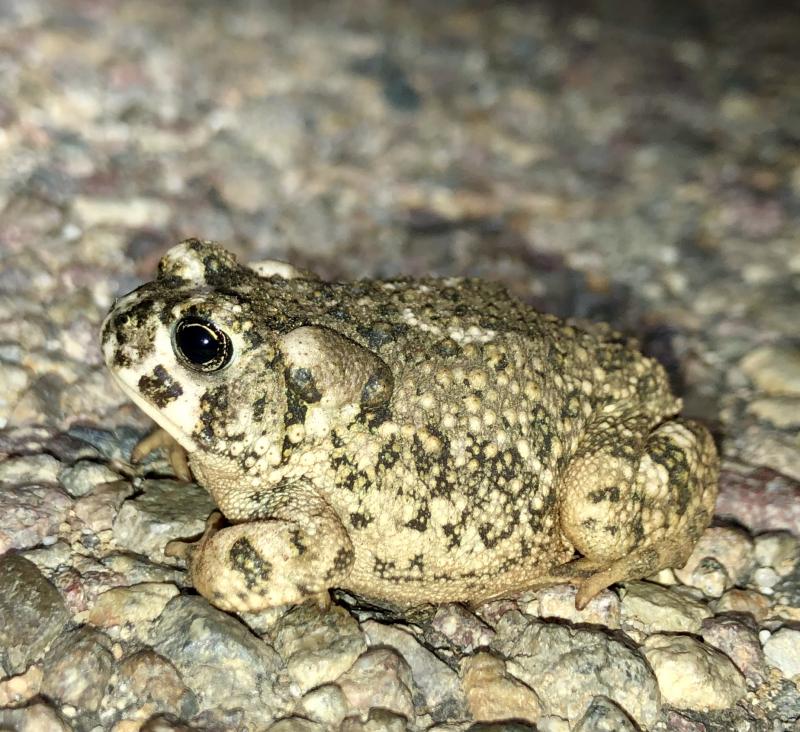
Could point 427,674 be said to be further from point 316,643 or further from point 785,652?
point 785,652

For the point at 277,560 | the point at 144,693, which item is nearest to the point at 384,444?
the point at 277,560

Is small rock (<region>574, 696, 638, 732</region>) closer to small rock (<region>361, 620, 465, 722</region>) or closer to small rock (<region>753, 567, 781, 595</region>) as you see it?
small rock (<region>361, 620, 465, 722</region>)

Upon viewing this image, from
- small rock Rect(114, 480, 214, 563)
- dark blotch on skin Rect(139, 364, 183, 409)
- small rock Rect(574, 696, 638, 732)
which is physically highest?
dark blotch on skin Rect(139, 364, 183, 409)

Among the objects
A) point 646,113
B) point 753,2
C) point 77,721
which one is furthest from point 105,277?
point 753,2

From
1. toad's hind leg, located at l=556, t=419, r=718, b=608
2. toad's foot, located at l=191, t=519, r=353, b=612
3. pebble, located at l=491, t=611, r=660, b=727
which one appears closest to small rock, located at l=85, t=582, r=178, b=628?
toad's foot, located at l=191, t=519, r=353, b=612

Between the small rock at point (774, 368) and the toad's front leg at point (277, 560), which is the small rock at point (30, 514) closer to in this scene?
the toad's front leg at point (277, 560)

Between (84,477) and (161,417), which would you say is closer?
(161,417)
